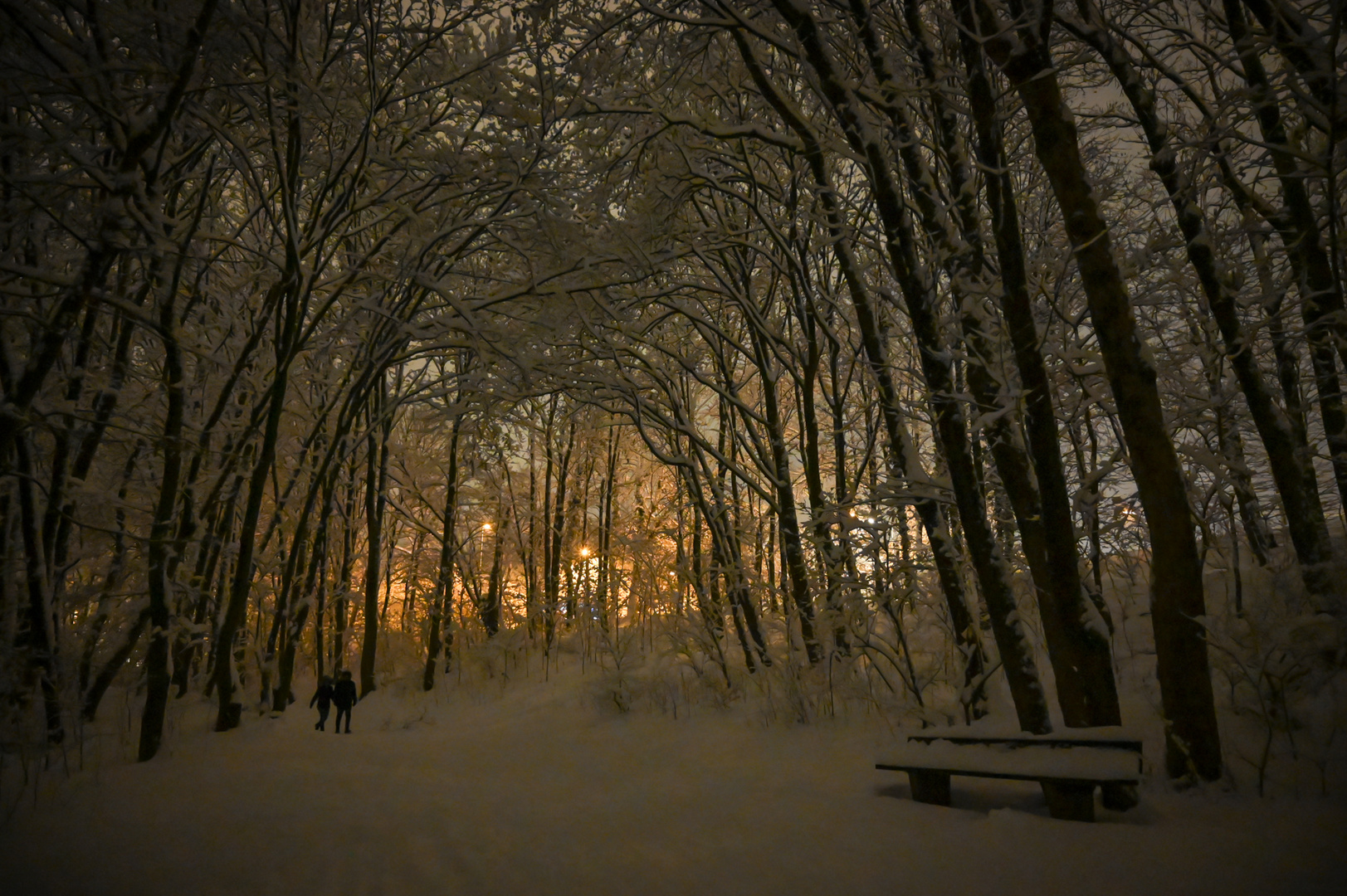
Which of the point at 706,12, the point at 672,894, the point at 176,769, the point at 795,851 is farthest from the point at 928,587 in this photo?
the point at 176,769

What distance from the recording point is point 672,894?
3322 millimetres

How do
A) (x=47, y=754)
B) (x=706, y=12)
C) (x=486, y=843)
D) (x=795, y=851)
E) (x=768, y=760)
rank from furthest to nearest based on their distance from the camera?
1. (x=706, y=12)
2. (x=768, y=760)
3. (x=47, y=754)
4. (x=486, y=843)
5. (x=795, y=851)

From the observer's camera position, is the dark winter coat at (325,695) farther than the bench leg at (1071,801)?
Yes

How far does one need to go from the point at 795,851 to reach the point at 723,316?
898 cm

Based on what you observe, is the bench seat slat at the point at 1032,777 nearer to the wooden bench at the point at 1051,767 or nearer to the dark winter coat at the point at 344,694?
Result: the wooden bench at the point at 1051,767

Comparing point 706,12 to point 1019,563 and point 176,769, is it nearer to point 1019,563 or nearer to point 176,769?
point 1019,563

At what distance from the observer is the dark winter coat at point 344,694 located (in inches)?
382

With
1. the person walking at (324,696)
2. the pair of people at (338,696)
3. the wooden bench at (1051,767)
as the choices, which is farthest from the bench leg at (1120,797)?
the person walking at (324,696)

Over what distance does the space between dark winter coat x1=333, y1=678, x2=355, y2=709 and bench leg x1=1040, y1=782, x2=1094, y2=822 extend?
8.84 m

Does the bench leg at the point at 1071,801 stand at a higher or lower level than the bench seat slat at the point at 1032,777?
lower

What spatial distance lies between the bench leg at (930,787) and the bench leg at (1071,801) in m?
0.62

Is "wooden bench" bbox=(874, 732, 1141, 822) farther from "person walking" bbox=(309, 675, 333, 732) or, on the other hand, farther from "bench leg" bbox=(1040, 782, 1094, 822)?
"person walking" bbox=(309, 675, 333, 732)

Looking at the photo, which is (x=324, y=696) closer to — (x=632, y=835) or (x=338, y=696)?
(x=338, y=696)

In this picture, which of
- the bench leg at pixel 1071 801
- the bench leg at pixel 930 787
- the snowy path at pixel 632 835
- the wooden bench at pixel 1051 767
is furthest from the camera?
the bench leg at pixel 930 787
